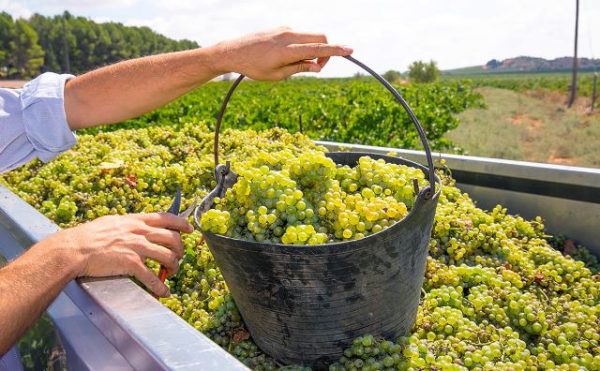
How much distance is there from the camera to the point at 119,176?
3.46 m

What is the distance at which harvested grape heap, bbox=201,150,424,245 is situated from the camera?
1.76m

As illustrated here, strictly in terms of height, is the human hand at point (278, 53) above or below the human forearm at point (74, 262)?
above

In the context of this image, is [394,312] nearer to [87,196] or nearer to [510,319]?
[510,319]

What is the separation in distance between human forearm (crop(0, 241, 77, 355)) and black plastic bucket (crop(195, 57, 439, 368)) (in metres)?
0.46

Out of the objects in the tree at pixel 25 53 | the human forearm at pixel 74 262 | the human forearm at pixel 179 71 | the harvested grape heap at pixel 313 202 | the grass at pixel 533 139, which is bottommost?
the grass at pixel 533 139

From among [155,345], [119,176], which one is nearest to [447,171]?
[119,176]

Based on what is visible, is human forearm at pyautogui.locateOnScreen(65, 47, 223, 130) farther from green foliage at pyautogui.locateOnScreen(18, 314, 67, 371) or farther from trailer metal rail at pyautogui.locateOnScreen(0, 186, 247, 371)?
green foliage at pyautogui.locateOnScreen(18, 314, 67, 371)

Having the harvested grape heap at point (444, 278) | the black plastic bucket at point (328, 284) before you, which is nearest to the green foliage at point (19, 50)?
the harvested grape heap at point (444, 278)

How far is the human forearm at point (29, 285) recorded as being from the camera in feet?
5.00

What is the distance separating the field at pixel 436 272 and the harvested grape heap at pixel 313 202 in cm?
6

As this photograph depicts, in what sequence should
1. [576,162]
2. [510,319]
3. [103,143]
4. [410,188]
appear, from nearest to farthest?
[410,188]
[510,319]
[103,143]
[576,162]

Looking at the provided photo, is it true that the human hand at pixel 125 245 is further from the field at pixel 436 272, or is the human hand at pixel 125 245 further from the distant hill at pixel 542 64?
the distant hill at pixel 542 64

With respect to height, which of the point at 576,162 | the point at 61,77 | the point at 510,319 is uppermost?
the point at 61,77

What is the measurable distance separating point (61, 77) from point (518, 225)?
250cm
